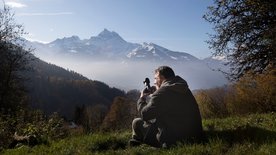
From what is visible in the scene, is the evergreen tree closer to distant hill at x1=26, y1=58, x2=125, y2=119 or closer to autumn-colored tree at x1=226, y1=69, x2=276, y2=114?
autumn-colored tree at x1=226, y1=69, x2=276, y2=114

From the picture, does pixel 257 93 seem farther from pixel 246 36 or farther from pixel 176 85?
pixel 176 85

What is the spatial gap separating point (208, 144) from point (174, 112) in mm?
1334

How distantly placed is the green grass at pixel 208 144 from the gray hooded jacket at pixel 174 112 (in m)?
0.42

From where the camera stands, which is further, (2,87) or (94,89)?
(94,89)

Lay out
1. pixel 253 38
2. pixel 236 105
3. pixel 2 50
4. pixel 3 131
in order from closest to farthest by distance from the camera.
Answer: pixel 3 131, pixel 253 38, pixel 2 50, pixel 236 105

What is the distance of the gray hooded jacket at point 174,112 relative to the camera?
8.43 metres

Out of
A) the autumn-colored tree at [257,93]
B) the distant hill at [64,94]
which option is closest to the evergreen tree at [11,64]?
the autumn-colored tree at [257,93]

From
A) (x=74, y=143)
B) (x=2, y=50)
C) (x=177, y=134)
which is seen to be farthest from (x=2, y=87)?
(x=177, y=134)

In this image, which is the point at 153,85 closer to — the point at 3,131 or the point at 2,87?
the point at 3,131

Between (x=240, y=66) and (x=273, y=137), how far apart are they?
1389 centimetres

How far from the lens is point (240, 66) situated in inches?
841

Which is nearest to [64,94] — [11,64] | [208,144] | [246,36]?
[11,64]

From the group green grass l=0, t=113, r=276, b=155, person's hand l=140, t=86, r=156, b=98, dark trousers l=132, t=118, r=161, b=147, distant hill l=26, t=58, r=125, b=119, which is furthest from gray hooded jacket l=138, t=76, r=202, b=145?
distant hill l=26, t=58, r=125, b=119

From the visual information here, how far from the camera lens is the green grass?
686 cm
